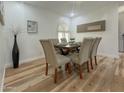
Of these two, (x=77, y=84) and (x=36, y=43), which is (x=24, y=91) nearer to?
(x=77, y=84)

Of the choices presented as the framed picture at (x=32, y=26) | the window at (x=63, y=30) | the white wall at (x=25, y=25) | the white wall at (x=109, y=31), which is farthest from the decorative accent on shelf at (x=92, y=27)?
the framed picture at (x=32, y=26)

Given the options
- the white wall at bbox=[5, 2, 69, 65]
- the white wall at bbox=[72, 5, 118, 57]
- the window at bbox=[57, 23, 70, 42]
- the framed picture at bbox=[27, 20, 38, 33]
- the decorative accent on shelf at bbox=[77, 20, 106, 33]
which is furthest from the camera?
→ the window at bbox=[57, 23, 70, 42]

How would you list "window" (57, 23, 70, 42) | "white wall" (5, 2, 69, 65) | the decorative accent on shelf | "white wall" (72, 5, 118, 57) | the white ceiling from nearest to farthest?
"white wall" (5, 2, 69, 65)
the white ceiling
"white wall" (72, 5, 118, 57)
the decorative accent on shelf
"window" (57, 23, 70, 42)

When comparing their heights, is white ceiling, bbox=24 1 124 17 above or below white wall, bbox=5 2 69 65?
above

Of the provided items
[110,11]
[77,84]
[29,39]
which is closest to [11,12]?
[29,39]

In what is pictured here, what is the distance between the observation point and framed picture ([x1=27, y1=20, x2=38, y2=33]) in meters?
4.26

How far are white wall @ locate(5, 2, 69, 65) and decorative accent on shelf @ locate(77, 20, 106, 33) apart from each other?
1629 mm

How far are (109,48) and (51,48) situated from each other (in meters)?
3.65

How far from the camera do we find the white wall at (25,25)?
11.5ft

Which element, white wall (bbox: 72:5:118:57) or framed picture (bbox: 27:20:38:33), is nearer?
framed picture (bbox: 27:20:38:33)

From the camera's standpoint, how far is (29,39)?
14.2 ft

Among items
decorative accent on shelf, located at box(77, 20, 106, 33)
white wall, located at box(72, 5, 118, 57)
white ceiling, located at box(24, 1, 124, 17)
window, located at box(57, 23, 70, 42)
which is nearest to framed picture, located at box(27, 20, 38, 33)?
white ceiling, located at box(24, 1, 124, 17)

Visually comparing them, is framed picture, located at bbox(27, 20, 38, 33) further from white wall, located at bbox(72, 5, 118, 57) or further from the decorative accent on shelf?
white wall, located at bbox(72, 5, 118, 57)

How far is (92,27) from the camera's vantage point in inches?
219
